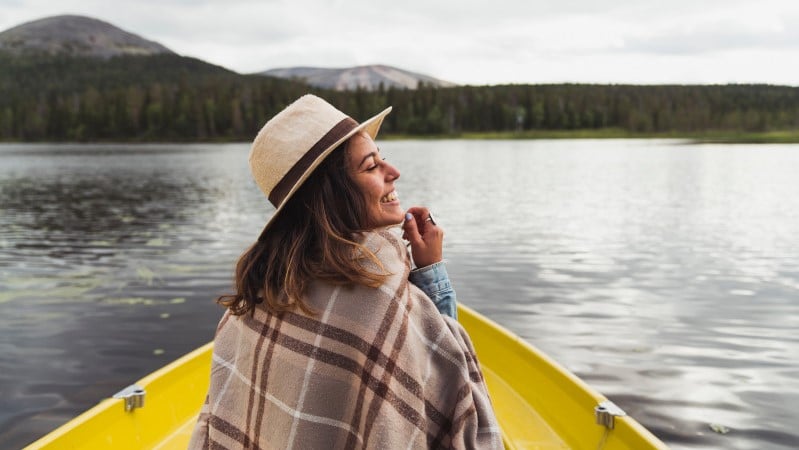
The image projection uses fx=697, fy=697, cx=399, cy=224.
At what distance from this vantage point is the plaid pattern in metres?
2.10

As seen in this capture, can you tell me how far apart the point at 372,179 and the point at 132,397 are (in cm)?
279

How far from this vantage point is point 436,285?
236 centimetres

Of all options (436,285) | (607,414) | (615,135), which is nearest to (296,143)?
Answer: (436,285)

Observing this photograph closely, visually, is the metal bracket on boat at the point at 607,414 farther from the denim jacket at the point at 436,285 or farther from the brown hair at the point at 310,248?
the brown hair at the point at 310,248

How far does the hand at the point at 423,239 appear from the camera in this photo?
2.42 metres

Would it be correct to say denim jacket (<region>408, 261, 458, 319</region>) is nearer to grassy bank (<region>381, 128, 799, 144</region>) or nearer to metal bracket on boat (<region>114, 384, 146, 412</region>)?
metal bracket on boat (<region>114, 384, 146, 412</region>)

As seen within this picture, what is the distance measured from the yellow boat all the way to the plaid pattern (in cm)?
181

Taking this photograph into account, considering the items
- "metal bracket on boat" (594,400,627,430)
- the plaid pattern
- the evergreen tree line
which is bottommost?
"metal bracket on boat" (594,400,627,430)

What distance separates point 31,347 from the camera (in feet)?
30.1

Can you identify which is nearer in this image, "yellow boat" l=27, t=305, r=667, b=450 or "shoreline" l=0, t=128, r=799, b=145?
"yellow boat" l=27, t=305, r=667, b=450

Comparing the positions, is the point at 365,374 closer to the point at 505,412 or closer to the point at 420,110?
the point at 505,412

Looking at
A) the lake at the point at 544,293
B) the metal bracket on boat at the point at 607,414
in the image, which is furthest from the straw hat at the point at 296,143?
the lake at the point at 544,293

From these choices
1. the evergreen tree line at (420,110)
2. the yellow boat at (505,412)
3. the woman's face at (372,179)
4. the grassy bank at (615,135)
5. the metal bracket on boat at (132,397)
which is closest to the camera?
the woman's face at (372,179)

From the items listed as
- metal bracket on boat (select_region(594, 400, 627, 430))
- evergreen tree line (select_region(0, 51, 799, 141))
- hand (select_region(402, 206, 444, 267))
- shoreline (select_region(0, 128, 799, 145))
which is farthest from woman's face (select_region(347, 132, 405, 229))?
shoreline (select_region(0, 128, 799, 145))
